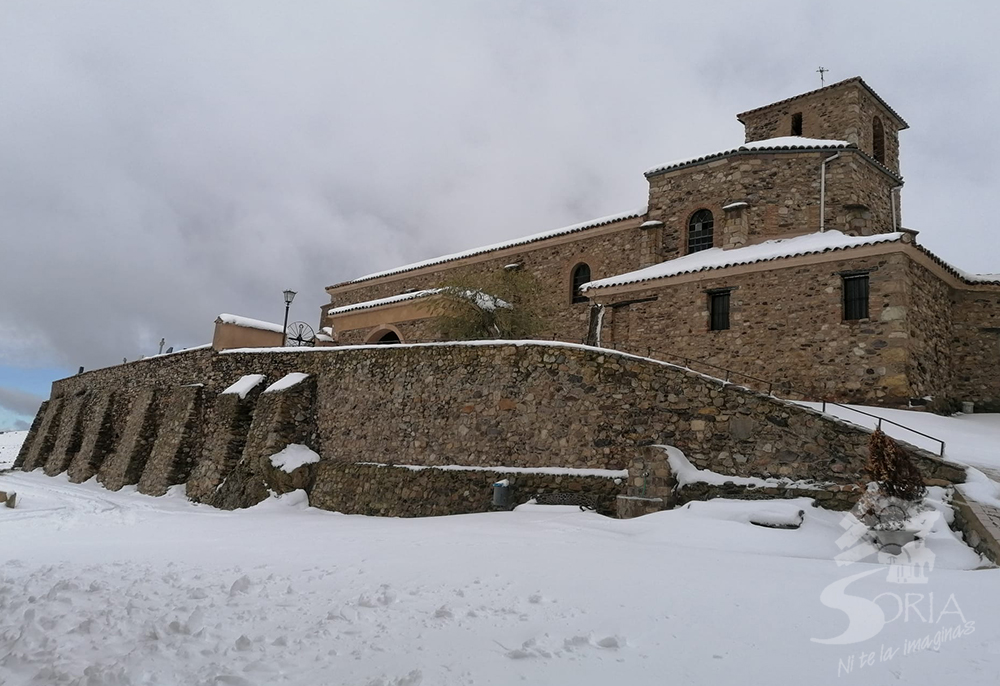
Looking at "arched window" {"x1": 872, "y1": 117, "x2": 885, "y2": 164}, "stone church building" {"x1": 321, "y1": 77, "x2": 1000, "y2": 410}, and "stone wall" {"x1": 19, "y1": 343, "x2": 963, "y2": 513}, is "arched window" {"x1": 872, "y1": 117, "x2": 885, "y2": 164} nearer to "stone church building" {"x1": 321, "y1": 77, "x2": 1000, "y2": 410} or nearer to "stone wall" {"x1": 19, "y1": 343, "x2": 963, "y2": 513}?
"stone church building" {"x1": 321, "y1": 77, "x2": 1000, "y2": 410}

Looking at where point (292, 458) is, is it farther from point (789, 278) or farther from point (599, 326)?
point (789, 278)

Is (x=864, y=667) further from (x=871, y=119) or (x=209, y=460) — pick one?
(x=871, y=119)

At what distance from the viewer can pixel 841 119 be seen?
63.3 ft

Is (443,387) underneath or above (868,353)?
underneath

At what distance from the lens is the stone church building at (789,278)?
13555 millimetres

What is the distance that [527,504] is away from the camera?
429 inches

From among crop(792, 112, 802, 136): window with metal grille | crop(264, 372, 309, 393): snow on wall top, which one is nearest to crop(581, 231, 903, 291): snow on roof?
crop(792, 112, 802, 136): window with metal grille

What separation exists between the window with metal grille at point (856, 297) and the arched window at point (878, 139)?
8780 mm

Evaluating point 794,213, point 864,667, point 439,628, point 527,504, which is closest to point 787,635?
point 864,667

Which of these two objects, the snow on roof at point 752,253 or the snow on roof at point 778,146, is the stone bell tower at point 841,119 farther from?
the snow on roof at point 752,253

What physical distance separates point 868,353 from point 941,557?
26.7 ft

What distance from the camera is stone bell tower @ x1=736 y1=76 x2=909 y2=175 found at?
753 inches

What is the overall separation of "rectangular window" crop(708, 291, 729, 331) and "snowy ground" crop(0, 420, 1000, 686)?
789cm

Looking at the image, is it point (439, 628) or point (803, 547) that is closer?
point (439, 628)
